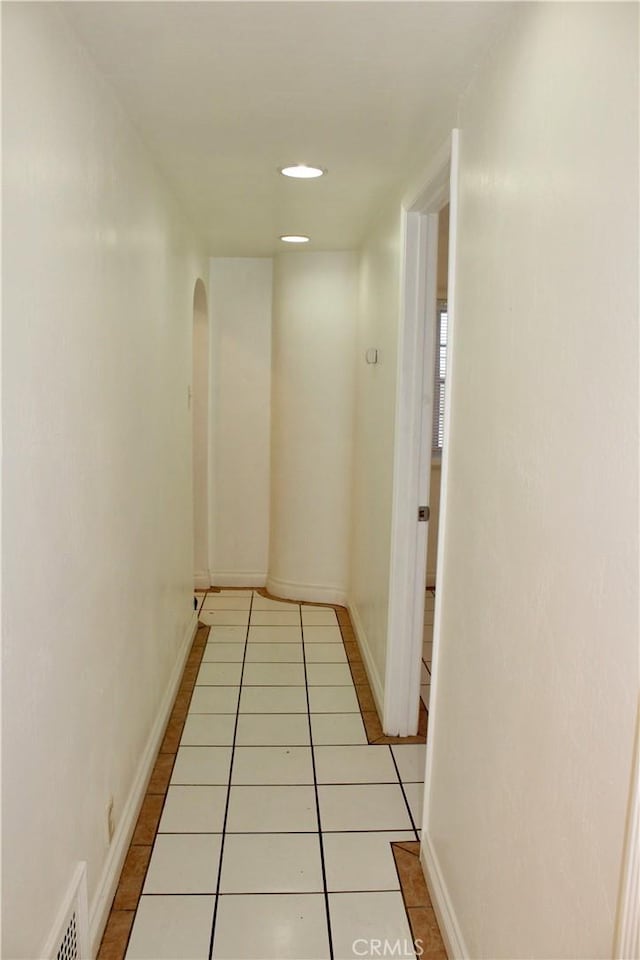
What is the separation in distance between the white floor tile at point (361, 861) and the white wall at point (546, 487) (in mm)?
386

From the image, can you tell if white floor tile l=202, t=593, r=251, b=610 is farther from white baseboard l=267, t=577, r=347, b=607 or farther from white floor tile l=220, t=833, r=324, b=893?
white floor tile l=220, t=833, r=324, b=893

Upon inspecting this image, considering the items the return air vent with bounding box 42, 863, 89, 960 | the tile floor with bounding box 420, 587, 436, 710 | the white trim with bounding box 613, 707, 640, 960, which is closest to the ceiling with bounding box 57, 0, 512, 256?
the white trim with bounding box 613, 707, 640, 960

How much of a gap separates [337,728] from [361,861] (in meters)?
0.93

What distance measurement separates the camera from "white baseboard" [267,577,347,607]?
5.18 m

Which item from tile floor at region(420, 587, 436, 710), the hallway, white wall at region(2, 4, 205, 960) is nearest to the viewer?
the hallway

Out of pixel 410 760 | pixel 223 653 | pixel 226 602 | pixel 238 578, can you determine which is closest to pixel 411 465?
pixel 410 760

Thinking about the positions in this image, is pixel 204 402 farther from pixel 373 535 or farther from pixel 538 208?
pixel 538 208

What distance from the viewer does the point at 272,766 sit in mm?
3035

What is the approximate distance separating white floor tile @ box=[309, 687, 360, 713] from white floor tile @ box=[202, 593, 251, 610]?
142cm

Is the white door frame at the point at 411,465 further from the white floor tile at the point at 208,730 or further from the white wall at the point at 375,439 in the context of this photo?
the white floor tile at the point at 208,730

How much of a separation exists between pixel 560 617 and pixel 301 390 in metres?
3.83

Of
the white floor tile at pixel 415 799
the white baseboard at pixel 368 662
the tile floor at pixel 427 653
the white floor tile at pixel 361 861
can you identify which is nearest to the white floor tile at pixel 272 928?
the white floor tile at pixel 361 861

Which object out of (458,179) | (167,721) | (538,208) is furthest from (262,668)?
(538,208)

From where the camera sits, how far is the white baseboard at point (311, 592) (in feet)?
17.0
